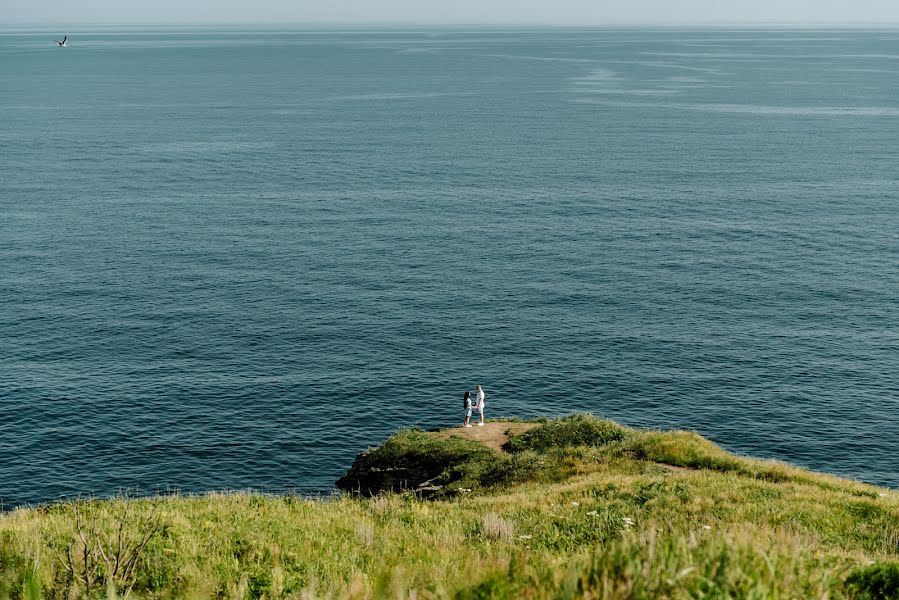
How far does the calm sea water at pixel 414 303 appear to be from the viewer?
204ft

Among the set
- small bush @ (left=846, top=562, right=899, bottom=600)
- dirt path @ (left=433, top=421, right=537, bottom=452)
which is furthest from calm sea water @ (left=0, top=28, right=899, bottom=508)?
small bush @ (left=846, top=562, right=899, bottom=600)

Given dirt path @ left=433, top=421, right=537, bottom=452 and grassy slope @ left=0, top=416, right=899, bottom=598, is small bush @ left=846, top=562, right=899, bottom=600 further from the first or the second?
dirt path @ left=433, top=421, right=537, bottom=452

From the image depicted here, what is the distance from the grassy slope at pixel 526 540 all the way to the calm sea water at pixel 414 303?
27.0m

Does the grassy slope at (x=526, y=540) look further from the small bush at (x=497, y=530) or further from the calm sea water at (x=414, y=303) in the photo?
the calm sea water at (x=414, y=303)

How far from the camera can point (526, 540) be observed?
844 inches

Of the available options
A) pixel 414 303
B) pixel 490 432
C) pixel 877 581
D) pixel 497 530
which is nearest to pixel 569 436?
pixel 490 432

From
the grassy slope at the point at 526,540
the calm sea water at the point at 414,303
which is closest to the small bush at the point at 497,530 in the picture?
the grassy slope at the point at 526,540

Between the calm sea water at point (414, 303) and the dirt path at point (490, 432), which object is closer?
the dirt path at point (490, 432)

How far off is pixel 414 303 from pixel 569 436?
133ft

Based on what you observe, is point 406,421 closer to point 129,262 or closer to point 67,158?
point 129,262

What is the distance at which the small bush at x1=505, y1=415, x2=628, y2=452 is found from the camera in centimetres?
4456

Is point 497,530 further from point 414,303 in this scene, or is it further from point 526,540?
point 414,303

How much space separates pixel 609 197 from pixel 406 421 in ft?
212

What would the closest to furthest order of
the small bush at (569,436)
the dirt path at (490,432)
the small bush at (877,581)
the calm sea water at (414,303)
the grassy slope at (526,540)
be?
the grassy slope at (526,540), the small bush at (877,581), the small bush at (569,436), the dirt path at (490,432), the calm sea water at (414,303)
